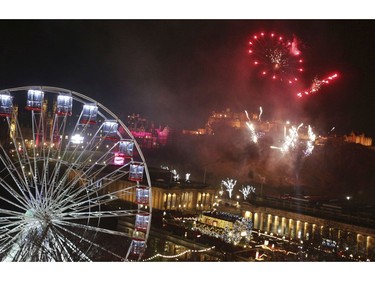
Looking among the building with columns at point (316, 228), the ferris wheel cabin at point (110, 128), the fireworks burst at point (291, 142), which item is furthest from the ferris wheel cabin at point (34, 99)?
the fireworks burst at point (291, 142)

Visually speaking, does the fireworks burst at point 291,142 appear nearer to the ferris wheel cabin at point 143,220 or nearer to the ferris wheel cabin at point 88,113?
the ferris wheel cabin at point 143,220

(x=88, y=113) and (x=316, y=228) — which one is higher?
(x=88, y=113)

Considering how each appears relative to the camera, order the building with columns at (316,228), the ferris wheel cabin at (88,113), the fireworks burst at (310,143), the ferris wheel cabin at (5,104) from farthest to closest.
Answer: the fireworks burst at (310,143) < the building with columns at (316,228) < the ferris wheel cabin at (88,113) < the ferris wheel cabin at (5,104)

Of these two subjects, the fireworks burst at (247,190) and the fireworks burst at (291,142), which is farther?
the fireworks burst at (291,142)

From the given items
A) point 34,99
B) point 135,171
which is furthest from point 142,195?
point 34,99

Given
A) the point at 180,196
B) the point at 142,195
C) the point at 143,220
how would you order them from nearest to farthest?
the point at 143,220, the point at 142,195, the point at 180,196

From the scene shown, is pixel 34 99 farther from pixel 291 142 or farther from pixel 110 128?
pixel 291 142

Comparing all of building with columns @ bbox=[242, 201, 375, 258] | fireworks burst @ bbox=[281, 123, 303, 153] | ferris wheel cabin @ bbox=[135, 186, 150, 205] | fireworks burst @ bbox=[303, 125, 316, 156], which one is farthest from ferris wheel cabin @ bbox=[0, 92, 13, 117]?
fireworks burst @ bbox=[303, 125, 316, 156]

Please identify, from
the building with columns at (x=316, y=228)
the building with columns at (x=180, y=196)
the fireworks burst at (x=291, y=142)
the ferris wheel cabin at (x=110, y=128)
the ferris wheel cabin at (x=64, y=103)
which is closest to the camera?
the ferris wheel cabin at (x=64, y=103)

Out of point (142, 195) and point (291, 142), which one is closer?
point (142, 195)

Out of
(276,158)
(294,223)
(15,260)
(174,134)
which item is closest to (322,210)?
(294,223)

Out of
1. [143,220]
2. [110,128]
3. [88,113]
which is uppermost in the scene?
[88,113]
